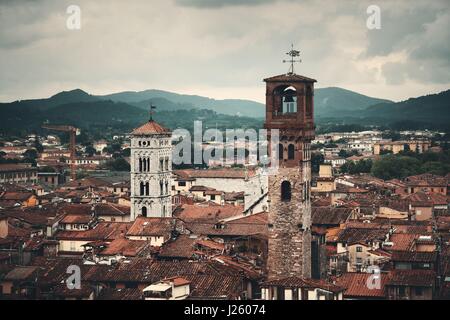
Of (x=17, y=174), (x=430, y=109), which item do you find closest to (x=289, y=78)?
(x=17, y=174)

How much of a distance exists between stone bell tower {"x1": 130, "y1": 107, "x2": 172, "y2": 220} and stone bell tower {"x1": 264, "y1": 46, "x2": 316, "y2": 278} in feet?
64.1

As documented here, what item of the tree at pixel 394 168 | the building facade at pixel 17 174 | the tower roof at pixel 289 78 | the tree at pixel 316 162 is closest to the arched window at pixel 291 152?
the tower roof at pixel 289 78

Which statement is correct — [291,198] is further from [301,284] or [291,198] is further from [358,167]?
[358,167]

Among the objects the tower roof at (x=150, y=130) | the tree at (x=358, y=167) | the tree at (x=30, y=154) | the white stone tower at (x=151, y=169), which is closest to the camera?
the white stone tower at (x=151, y=169)

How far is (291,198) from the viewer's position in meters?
29.6

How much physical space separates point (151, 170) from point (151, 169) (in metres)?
0.05

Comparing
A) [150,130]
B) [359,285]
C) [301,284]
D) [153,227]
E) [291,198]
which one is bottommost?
[359,285]

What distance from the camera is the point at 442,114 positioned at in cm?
14475

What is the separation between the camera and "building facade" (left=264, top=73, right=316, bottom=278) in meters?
29.6

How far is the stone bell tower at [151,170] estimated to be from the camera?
49.3m

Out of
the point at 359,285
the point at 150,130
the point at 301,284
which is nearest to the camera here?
the point at 301,284

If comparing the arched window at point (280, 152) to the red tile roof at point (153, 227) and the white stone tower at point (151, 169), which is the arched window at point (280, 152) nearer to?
the red tile roof at point (153, 227)
